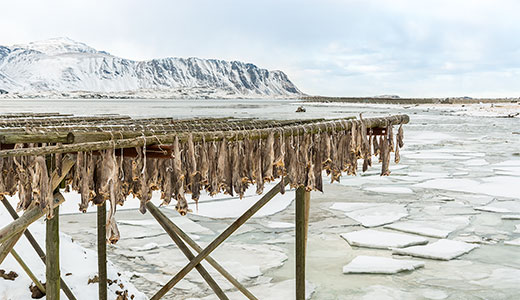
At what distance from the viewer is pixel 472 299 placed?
6.17 metres

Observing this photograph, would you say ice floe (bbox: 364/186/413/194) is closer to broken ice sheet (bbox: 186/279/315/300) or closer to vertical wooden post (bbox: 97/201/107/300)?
broken ice sheet (bbox: 186/279/315/300)

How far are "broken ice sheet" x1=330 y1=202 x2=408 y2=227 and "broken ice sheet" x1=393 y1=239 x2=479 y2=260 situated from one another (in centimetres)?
142

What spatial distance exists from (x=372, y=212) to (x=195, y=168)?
7.78 metres

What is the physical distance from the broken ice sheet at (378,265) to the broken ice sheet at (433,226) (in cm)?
159

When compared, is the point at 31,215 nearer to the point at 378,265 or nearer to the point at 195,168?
the point at 195,168

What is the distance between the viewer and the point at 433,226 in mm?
9258

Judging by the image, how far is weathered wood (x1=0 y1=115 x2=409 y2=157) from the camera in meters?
2.57

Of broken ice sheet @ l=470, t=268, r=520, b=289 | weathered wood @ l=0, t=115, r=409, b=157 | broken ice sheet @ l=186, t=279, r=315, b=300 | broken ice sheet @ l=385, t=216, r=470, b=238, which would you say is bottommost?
broken ice sheet @ l=186, t=279, r=315, b=300

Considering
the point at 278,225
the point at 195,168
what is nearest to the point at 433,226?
the point at 278,225

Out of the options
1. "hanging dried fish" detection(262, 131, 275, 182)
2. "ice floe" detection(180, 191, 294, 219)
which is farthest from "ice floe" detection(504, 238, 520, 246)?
"hanging dried fish" detection(262, 131, 275, 182)

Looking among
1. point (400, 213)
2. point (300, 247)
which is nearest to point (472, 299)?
point (300, 247)

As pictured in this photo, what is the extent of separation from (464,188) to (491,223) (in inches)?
129

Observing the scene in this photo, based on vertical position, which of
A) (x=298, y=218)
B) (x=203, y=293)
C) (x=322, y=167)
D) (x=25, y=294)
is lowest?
(x=203, y=293)

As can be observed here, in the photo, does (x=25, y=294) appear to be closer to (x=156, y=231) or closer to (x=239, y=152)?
(x=239, y=152)
